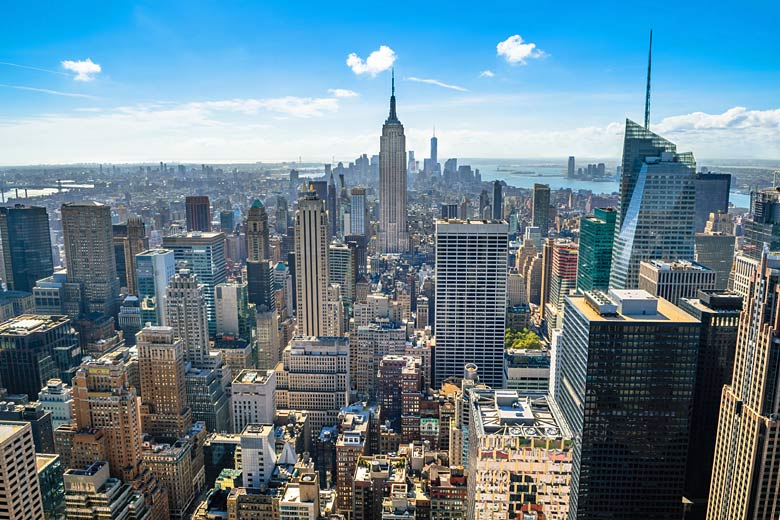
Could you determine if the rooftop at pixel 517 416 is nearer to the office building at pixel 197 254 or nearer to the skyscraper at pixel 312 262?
the skyscraper at pixel 312 262

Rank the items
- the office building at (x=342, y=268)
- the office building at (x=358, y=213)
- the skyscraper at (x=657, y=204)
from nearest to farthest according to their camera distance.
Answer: the skyscraper at (x=657, y=204) < the office building at (x=342, y=268) < the office building at (x=358, y=213)

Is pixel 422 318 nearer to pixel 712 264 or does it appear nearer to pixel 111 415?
pixel 712 264

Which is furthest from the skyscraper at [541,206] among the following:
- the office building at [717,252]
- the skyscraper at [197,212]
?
the skyscraper at [197,212]

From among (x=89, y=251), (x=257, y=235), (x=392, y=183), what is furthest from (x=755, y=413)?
(x=392, y=183)

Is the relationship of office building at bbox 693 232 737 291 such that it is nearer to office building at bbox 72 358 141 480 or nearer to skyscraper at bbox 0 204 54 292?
office building at bbox 72 358 141 480

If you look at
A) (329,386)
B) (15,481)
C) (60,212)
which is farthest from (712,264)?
Answer: (60,212)

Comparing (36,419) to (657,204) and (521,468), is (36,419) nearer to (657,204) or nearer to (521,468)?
(521,468)
